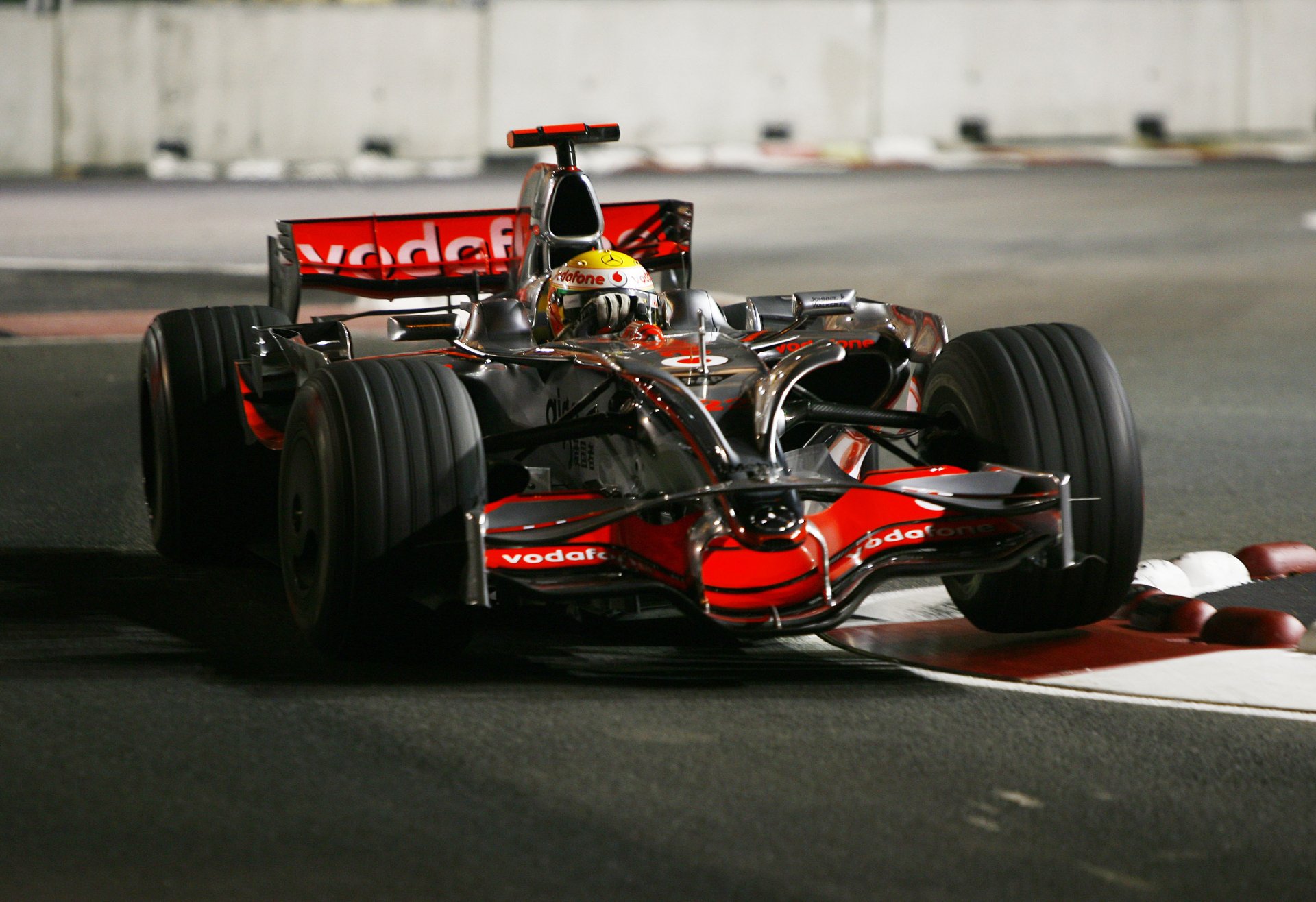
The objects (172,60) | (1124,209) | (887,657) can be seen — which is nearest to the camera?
(887,657)

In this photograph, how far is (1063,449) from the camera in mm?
5738

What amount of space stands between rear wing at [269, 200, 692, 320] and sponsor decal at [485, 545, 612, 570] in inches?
103

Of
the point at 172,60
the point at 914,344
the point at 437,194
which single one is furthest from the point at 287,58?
the point at 914,344

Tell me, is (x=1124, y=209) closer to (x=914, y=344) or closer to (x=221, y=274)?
(x=221, y=274)

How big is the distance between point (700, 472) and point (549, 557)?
0.49 metres

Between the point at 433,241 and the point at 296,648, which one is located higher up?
the point at 433,241

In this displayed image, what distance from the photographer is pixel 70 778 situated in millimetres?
4672

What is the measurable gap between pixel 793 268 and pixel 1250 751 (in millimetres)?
12026

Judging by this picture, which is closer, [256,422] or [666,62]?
[256,422]

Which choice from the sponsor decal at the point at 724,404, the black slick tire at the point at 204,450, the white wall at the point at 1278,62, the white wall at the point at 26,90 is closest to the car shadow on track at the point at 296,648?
the black slick tire at the point at 204,450

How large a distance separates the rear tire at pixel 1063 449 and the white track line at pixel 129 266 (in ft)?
38.7

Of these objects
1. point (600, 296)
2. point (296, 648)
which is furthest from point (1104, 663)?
point (296, 648)

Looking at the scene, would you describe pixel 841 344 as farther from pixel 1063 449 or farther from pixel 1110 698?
pixel 1110 698

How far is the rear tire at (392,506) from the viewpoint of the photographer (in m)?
5.40
